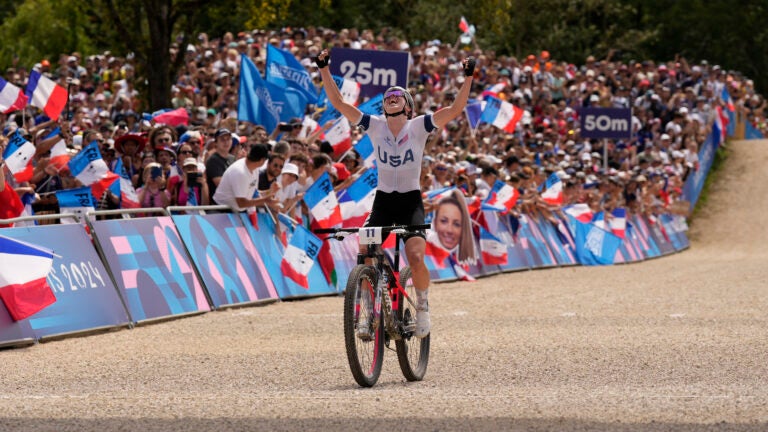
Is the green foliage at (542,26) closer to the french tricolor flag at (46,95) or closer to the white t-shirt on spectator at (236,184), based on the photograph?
the french tricolor flag at (46,95)

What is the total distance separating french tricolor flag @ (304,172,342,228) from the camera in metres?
17.8

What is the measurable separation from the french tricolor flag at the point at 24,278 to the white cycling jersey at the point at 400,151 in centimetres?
360

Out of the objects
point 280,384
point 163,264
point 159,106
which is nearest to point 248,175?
point 163,264

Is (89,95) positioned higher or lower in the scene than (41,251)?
lower

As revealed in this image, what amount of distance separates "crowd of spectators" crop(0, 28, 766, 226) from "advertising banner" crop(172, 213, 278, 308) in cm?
52

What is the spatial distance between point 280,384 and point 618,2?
64.8 meters

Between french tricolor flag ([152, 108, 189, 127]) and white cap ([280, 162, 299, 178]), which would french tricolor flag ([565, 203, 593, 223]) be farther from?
white cap ([280, 162, 299, 178])

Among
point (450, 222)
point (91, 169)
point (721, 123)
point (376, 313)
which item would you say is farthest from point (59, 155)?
point (721, 123)

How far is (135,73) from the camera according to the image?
27812 millimetres

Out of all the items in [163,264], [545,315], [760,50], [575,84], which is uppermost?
[163,264]

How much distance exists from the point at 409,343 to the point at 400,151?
4.43ft

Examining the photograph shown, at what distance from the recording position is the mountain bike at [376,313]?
9.34m

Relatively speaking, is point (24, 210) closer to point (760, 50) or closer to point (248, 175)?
point (248, 175)

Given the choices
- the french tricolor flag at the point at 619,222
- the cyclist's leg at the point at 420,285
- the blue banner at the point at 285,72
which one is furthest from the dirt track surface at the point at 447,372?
the french tricolor flag at the point at 619,222
